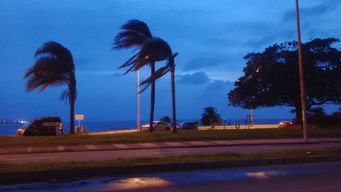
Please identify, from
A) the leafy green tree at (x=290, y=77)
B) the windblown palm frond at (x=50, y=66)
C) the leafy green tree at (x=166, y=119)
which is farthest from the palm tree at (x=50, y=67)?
the leafy green tree at (x=166, y=119)

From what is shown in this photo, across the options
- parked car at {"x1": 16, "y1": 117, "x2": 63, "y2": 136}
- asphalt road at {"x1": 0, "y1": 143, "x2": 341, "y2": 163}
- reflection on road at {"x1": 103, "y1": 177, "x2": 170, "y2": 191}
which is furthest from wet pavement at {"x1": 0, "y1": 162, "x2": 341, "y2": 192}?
parked car at {"x1": 16, "y1": 117, "x2": 63, "y2": 136}

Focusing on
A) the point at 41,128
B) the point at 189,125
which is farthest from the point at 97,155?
the point at 189,125

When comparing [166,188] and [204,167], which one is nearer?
[166,188]

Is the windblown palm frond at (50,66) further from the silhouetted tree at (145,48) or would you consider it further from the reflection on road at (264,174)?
the reflection on road at (264,174)

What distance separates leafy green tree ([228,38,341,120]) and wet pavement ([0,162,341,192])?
33106 mm

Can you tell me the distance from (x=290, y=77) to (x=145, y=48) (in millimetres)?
15020

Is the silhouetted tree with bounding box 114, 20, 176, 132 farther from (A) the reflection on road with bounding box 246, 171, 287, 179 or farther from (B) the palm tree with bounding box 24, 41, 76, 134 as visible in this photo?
(A) the reflection on road with bounding box 246, 171, 287, 179

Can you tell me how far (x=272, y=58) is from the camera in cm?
4912

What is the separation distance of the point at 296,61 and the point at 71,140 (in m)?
23.4

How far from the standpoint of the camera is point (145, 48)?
127 ft

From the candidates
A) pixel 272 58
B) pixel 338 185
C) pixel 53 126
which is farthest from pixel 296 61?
pixel 338 185

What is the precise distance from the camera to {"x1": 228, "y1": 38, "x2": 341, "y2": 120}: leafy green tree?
155 feet

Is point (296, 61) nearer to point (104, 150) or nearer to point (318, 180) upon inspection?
point (104, 150)

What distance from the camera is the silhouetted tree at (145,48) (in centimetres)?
3853
